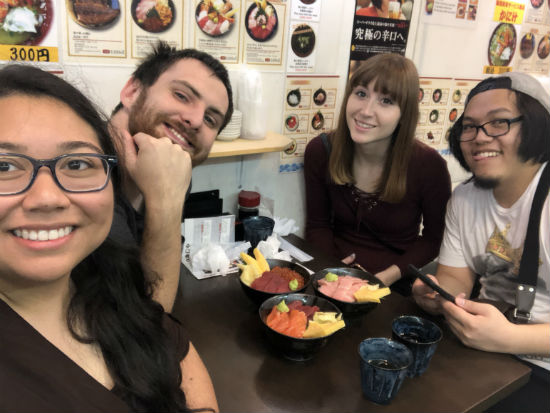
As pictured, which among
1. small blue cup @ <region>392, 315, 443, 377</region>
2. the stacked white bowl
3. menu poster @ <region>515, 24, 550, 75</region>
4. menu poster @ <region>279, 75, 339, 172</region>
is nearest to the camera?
small blue cup @ <region>392, 315, 443, 377</region>

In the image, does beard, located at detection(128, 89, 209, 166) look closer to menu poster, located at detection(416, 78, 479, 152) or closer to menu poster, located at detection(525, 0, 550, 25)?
menu poster, located at detection(416, 78, 479, 152)

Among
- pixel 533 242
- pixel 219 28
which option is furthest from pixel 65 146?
pixel 533 242

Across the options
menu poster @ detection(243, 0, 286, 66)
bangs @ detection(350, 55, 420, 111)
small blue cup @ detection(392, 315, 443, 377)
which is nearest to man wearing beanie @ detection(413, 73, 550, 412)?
small blue cup @ detection(392, 315, 443, 377)

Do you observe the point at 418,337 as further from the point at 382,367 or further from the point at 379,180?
the point at 379,180

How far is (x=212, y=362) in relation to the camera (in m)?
1.11

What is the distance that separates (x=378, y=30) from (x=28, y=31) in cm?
168

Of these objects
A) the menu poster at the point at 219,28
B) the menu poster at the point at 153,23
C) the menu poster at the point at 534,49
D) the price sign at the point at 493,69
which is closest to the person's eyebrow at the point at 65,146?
the menu poster at the point at 153,23

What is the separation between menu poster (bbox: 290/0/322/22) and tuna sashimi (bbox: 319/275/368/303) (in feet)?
4.28

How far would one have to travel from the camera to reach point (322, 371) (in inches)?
43.2

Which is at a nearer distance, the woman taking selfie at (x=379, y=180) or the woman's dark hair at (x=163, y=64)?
the woman's dark hair at (x=163, y=64)

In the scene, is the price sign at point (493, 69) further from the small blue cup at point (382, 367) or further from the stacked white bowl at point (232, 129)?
the small blue cup at point (382, 367)

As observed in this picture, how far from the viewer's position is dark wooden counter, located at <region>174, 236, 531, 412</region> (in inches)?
39.5

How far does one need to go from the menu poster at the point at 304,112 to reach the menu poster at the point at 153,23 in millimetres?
610

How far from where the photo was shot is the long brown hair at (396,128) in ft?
6.24
